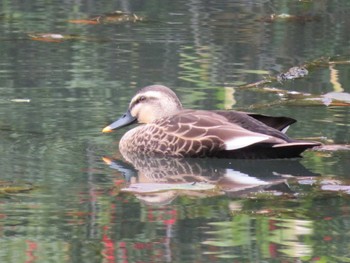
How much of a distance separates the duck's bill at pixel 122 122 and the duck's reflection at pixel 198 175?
42cm

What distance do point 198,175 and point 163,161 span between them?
618 millimetres

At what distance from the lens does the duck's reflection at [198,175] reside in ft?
26.7

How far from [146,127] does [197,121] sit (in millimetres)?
513

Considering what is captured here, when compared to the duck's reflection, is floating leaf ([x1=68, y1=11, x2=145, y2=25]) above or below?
below

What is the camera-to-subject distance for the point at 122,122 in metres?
10.1

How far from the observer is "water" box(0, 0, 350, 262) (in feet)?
22.8

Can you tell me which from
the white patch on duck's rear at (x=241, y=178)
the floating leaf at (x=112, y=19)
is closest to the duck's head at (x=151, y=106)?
the white patch on duck's rear at (x=241, y=178)

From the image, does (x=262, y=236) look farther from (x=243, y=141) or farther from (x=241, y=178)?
(x=243, y=141)

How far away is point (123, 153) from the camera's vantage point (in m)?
9.55

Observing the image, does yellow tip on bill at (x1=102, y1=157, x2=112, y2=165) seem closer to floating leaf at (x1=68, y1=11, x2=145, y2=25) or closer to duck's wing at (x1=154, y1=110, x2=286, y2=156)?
duck's wing at (x1=154, y1=110, x2=286, y2=156)

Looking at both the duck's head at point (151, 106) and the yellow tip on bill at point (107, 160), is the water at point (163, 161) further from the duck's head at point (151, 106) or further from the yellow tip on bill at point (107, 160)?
the duck's head at point (151, 106)

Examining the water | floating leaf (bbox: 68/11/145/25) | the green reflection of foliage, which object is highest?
the green reflection of foliage

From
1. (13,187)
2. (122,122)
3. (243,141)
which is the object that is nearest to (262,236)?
(13,187)

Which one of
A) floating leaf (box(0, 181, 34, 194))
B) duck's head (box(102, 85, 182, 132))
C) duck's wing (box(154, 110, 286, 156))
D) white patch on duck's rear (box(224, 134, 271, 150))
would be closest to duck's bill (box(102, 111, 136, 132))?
duck's head (box(102, 85, 182, 132))
